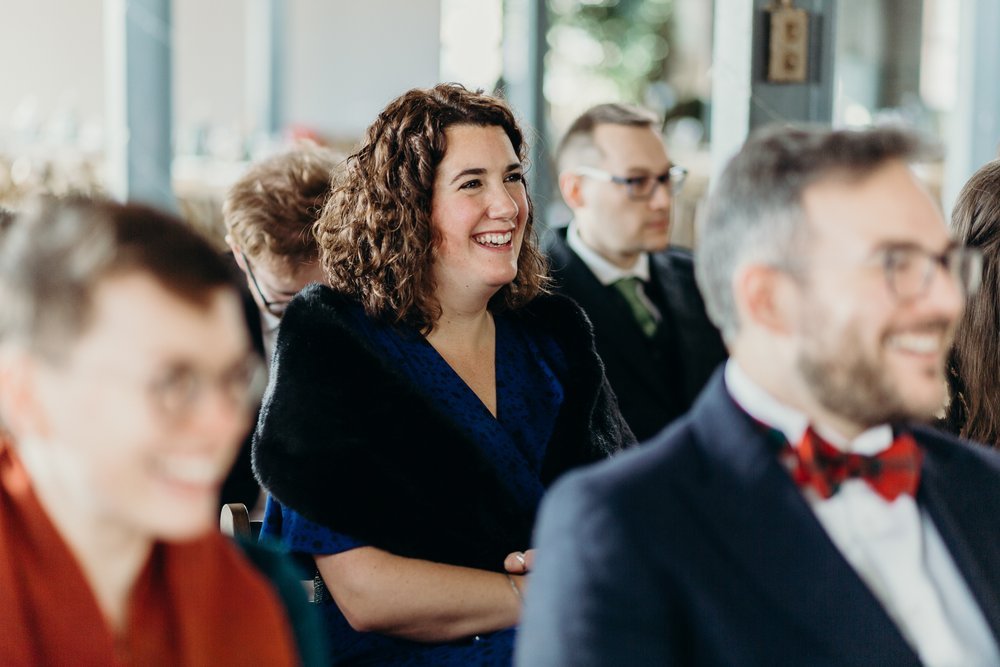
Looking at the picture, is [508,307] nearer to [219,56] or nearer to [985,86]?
[985,86]

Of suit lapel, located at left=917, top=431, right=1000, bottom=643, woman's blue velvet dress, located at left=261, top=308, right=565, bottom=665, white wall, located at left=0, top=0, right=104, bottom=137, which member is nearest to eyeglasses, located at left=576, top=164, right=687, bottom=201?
woman's blue velvet dress, located at left=261, top=308, right=565, bottom=665

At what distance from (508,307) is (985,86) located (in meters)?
2.88

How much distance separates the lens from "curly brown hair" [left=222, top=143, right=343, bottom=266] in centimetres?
286

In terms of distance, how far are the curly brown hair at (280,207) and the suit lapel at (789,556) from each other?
5.22 feet

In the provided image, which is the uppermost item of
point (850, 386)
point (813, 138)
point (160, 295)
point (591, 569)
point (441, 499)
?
point (813, 138)

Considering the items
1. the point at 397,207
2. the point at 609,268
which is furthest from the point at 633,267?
the point at 397,207

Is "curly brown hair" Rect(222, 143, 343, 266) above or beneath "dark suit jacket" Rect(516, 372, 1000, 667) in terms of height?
above

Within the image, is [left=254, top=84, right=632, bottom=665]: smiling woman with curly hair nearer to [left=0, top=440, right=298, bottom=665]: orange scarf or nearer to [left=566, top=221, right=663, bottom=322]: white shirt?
[left=0, top=440, right=298, bottom=665]: orange scarf

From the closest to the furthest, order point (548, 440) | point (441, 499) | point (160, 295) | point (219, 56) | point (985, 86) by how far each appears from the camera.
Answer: point (160, 295), point (441, 499), point (548, 440), point (985, 86), point (219, 56)

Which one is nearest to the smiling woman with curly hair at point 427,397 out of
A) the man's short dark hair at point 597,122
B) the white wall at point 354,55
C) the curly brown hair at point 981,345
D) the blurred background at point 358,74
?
the curly brown hair at point 981,345

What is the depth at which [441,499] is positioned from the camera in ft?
7.36

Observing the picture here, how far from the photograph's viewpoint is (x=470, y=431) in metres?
2.31

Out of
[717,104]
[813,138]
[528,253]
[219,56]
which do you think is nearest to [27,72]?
[219,56]

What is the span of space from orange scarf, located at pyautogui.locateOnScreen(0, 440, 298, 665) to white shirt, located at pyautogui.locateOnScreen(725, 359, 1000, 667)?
58cm
